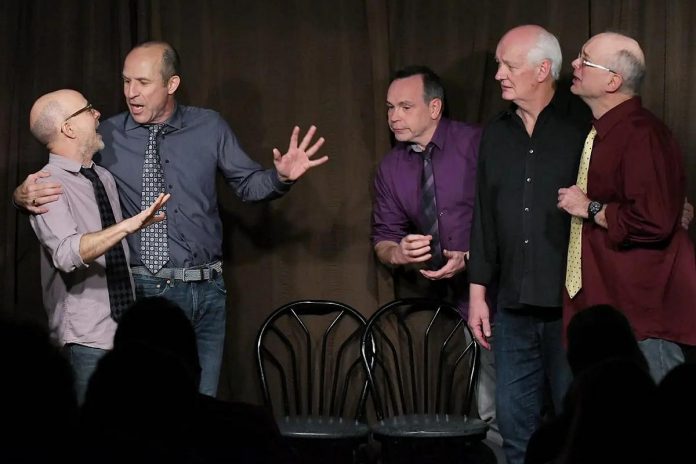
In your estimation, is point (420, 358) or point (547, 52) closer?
point (547, 52)

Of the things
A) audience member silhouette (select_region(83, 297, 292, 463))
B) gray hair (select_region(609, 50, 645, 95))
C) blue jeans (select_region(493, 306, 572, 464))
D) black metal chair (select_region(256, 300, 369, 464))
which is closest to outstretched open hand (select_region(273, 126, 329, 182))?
black metal chair (select_region(256, 300, 369, 464))

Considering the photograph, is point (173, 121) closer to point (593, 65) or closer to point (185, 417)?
point (593, 65)

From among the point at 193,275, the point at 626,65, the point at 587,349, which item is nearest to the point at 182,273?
the point at 193,275

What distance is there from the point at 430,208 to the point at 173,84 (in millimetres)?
1132

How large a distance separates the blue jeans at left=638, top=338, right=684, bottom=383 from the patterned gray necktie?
5.90ft

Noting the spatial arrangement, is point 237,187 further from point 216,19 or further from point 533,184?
point 533,184

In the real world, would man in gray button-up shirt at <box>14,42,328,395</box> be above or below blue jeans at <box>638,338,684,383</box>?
above

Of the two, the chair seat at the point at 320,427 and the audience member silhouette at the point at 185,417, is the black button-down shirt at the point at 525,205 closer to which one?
the chair seat at the point at 320,427

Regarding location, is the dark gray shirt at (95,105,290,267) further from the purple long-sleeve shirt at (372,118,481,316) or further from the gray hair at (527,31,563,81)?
the gray hair at (527,31,563,81)

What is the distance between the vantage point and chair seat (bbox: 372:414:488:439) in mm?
4332

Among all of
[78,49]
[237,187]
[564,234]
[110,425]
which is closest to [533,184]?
[564,234]

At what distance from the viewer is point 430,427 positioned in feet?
14.4

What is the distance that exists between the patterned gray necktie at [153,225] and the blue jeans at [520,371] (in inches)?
51.0

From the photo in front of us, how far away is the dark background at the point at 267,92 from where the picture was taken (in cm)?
499
